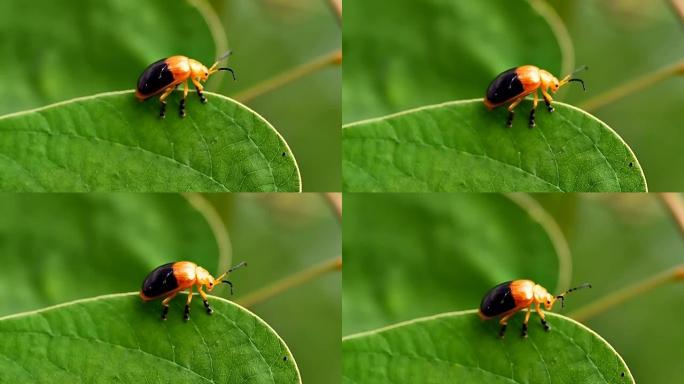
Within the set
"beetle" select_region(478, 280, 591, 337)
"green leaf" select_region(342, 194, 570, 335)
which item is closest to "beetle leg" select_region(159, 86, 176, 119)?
"green leaf" select_region(342, 194, 570, 335)

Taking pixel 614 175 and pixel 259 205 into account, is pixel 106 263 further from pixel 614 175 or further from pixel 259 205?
pixel 614 175

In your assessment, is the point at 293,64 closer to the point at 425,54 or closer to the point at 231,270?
the point at 425,54

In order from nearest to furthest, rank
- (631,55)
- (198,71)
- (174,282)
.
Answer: (174,282) → (198,71) → (631,55)

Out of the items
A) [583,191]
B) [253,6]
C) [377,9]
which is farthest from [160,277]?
[583,191]

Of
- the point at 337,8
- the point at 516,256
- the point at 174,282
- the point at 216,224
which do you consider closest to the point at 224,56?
the point at 337,8

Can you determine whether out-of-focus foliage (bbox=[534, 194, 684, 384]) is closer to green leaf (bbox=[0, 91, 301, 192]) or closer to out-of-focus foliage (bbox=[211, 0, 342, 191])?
out-of-focus foliage (bbox=[211, 0, 342, 191])

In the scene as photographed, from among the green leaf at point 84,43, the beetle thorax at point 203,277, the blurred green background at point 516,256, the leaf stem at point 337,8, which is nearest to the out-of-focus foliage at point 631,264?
the blurred green background at point 516,256

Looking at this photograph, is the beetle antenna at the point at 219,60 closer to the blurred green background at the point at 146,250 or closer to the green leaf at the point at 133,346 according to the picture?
the blurred green background at the point at 146,250
